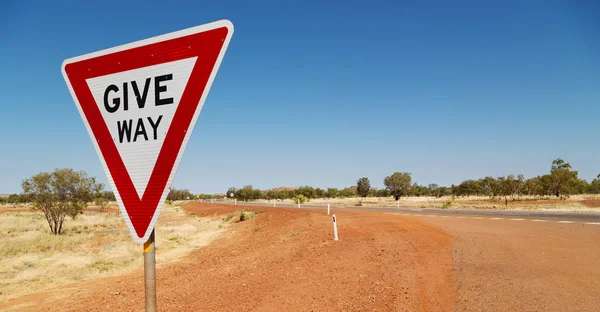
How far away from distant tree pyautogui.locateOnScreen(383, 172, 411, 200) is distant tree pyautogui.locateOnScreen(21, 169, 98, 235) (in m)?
70.1

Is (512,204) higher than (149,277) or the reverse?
the reverse

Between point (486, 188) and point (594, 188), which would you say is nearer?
point (486, 188)

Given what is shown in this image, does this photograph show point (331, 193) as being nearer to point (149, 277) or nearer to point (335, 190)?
point (335, 190)

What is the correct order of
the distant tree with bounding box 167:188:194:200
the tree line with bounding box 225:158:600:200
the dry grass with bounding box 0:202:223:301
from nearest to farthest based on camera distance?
the dry grass with bounding box 0:202:223:301, the tree line with bounding box 225:158:600:200, the distant tree with bounding box 167:188:194:200

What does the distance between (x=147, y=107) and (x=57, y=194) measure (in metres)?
32.7

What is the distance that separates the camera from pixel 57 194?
2903cm

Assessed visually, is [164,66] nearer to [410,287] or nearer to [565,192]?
[410,287]

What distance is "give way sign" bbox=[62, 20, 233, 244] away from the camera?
204 cm

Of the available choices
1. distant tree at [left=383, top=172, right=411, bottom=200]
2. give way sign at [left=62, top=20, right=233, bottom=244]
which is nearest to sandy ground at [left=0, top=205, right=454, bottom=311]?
give way sign at [left=62, top=20, right=233, bottom=244]

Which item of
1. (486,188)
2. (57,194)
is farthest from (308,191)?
(57,194)

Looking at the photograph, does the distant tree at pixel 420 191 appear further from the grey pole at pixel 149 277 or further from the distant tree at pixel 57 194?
the grey pole at pixel 149 277

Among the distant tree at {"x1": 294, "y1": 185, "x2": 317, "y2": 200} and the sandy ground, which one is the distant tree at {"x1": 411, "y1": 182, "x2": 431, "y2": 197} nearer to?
the distant tree at {"x1": 294, "y1": 185, "x2": 317, "y2": 200}

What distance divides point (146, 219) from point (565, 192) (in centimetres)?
7627

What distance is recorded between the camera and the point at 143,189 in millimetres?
2115
